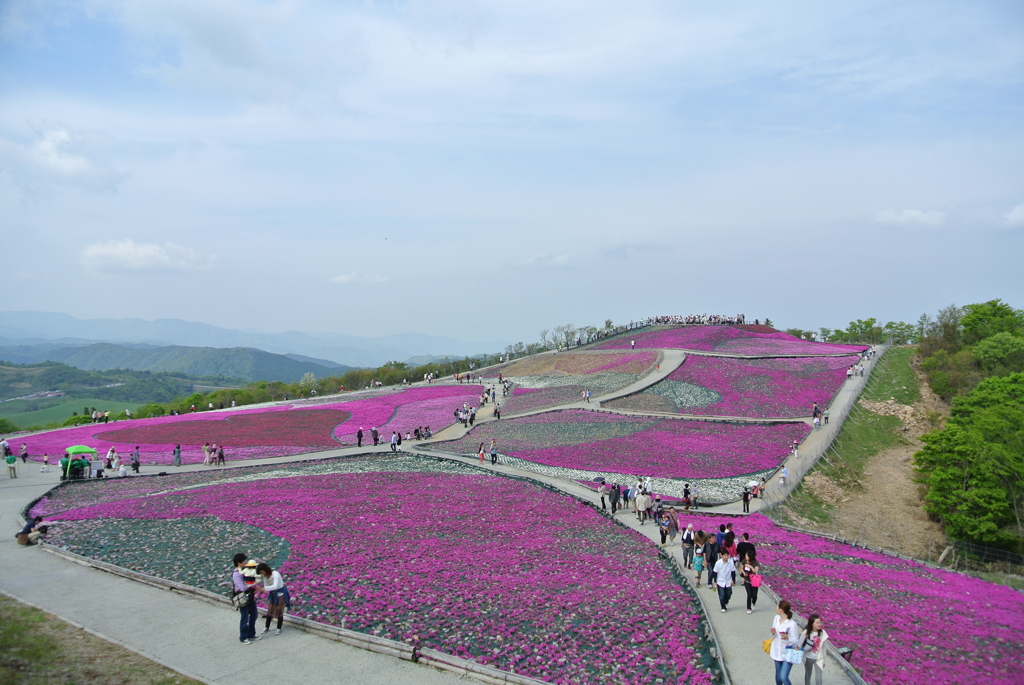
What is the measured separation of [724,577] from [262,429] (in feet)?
137

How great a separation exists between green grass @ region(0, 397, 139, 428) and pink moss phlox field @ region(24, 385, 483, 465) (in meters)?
94.4

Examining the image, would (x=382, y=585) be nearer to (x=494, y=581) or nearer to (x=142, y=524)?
(x=494, y=581)

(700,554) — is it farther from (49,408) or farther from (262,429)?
(49,408)

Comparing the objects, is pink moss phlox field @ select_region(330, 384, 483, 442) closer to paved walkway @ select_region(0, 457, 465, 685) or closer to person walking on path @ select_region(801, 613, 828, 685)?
paved walkway @ select_region(0, 457, 465, 685)

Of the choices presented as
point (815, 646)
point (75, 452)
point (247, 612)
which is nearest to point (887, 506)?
point (815, 646)

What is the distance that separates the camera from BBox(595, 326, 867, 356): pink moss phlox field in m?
74.9

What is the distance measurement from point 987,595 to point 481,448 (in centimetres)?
2580

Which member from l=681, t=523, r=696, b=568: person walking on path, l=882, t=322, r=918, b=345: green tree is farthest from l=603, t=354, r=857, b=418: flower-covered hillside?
l=882, t=322, r=918, b=345: green tree

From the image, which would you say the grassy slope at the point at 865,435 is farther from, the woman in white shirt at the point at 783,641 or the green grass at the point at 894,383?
the woman in white shirt at the point at 783,641

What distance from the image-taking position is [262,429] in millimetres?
49438

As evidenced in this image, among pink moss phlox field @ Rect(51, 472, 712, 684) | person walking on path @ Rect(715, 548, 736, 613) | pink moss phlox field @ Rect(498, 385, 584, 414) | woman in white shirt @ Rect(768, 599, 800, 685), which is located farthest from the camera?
pink moss phlox field @ Rect(498, 385, 584, 414)

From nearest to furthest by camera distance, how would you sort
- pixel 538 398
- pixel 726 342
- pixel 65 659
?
pixel 65 659, pixel 538 398, pixel 726 342

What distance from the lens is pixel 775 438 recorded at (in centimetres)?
4600

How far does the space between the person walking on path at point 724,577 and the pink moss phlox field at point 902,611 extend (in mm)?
1043
